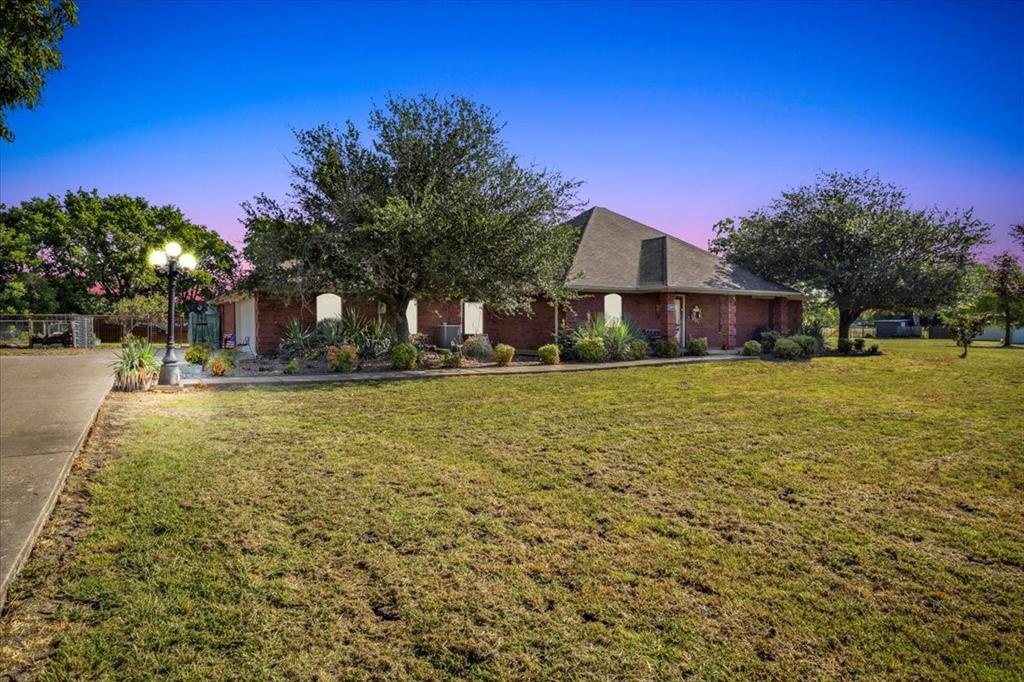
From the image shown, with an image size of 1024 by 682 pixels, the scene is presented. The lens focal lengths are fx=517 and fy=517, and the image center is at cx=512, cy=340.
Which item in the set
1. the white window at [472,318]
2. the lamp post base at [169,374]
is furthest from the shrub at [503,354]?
the lamp post base at [169,374]

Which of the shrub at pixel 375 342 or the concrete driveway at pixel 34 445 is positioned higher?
the shrub at pixel 375 342

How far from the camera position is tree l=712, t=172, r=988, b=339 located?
22.7 m

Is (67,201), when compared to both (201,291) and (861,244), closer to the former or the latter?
(201,291)

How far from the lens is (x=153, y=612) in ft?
9.22

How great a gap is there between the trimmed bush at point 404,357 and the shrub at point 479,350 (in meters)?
3.04

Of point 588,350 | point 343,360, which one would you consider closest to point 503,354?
point 588,350

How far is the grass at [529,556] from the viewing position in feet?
8.26

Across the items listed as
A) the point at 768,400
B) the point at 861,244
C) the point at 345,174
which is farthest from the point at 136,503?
the point at 861,244

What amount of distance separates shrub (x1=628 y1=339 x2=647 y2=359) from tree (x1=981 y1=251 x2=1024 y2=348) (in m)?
A: 27.5

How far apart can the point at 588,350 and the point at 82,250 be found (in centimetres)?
4050

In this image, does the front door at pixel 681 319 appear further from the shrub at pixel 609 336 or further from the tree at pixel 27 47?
the tree at pixel 27 47

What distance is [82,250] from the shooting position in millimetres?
37688

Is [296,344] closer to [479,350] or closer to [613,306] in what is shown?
[479,350]

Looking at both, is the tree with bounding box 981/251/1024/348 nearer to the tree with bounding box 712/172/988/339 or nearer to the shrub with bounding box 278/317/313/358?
the tree with bounding box 712/172/988/339
